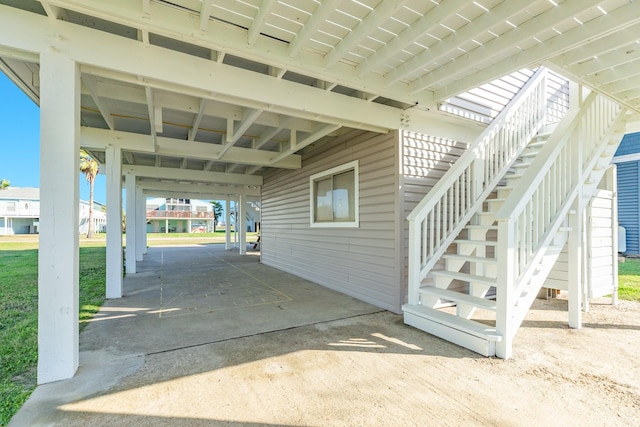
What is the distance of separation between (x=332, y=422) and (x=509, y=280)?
2087mm

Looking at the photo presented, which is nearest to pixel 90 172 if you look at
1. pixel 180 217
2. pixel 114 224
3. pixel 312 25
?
pixel 180 217

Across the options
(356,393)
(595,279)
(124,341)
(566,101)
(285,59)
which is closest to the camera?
(356,393)

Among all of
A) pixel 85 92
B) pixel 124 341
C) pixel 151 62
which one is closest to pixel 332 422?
pixel 124 341

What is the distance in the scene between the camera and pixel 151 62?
9.57 feet

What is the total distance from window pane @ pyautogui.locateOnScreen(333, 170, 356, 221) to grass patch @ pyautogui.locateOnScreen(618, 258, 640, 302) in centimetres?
484

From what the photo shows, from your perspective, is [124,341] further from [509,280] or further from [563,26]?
[563,26]

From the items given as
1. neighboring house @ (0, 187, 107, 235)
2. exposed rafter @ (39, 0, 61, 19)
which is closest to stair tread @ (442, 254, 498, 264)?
exposed rafter @ (39, 0, 61, 19)

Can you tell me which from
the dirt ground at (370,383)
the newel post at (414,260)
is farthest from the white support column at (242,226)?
the newel post at (414,260)

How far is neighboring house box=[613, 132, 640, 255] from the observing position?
9992 millimetres

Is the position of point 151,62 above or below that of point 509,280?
above

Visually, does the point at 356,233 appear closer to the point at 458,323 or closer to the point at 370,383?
the point at 458,323

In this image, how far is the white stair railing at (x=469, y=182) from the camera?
383cm

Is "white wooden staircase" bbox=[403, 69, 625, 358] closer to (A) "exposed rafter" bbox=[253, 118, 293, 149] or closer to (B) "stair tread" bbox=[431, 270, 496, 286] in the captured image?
(B) "stair tread" bbox=[431, 270, 496, 286]

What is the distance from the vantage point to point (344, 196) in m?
6.00
